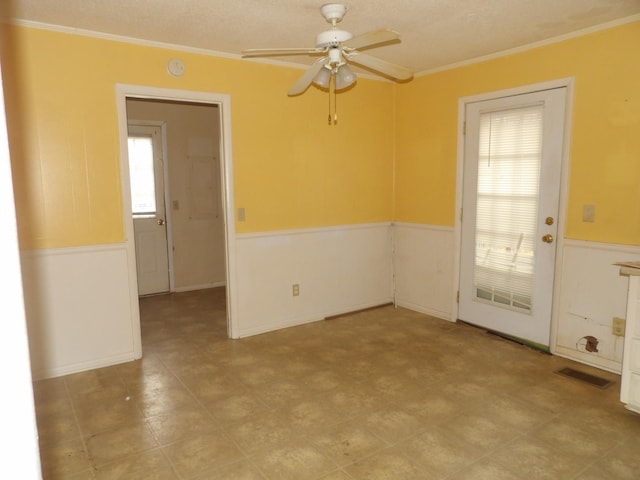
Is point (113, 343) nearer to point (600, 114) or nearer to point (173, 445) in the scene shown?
point (173, 445)

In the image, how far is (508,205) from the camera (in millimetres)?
3854

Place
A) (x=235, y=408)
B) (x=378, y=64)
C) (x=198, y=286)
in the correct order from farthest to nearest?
1. (x=198, y=286)
2. (x=235, y=408)
3. (x=378, y=64)

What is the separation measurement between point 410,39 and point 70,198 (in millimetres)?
2839

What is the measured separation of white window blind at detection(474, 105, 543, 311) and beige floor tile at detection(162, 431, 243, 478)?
273cm

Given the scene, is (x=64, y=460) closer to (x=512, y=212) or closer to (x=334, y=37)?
(x=334, y=37)

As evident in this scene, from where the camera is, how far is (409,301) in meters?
4.90

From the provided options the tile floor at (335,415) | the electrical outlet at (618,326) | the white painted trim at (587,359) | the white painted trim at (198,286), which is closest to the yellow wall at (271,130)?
the electrical outlet at (618,326)

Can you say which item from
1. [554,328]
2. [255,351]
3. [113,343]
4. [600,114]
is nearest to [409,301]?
[554,328]

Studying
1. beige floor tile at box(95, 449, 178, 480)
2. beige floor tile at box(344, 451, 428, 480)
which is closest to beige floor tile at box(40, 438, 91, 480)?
beige floor tile at box(95, 449, 178, 480)

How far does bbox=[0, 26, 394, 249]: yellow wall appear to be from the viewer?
3039 mm

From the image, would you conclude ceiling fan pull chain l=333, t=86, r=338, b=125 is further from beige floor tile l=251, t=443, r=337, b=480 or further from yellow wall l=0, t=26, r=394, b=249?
beige floor tile l=251, t=443, r=337, b=480

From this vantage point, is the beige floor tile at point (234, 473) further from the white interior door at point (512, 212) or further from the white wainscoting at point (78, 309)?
the white interior door at point (512, 212)

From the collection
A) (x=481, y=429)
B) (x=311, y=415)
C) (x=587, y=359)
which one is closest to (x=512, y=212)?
(x=587, y=359)

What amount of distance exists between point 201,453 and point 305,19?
108 inches
